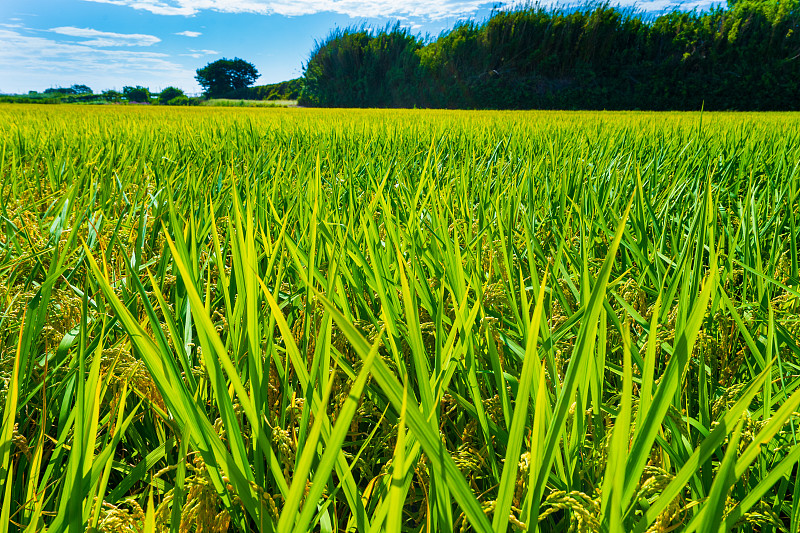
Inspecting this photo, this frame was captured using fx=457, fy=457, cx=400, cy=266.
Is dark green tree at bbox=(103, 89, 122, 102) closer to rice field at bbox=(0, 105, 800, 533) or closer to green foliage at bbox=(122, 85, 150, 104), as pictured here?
green foliage at bbox=(122, 85, 150, 104)

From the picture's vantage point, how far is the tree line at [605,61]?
18.6 m

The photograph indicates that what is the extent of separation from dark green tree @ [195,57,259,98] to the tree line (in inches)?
1223

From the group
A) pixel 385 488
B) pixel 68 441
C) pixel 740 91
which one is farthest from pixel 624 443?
pixel 740 91

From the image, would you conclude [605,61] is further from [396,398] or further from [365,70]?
[396,398]

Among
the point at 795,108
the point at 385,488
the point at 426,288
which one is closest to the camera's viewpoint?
the point at 385,488

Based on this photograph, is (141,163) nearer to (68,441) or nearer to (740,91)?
(68,441)

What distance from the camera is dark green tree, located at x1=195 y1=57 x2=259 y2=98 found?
165 feet

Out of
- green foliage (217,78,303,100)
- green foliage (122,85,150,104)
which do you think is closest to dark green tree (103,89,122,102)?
green foliage (122,85,150,104)

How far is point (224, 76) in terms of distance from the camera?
166ft

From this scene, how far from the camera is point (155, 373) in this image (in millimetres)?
356

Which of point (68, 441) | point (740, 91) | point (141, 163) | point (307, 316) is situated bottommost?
point (68, 441)

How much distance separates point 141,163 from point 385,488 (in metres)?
1.91

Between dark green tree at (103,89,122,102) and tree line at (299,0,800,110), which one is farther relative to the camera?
dark green tree at (103,89,122,102)

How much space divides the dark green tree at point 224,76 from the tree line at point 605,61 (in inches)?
1223
